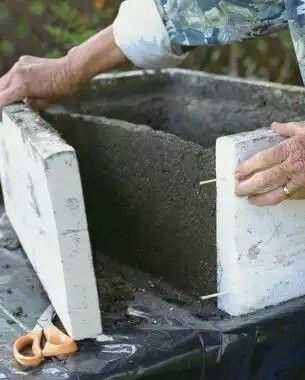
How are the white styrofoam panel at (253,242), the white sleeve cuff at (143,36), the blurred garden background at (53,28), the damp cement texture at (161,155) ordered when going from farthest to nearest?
the blurred garden background at (53,28)
the white sleeve cuff at (143,36)
the damp cement texture at (161,155)
the white styrofoam panel at (253,242)

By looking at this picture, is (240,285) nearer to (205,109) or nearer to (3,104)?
(3,104)

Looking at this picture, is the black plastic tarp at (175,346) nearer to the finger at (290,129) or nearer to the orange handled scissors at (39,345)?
the orange handled scissors at (39,345)

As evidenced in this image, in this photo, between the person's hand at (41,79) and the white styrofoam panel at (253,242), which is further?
the person's hand at (41,79)

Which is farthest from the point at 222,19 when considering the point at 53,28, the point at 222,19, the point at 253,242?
the point at 53,28

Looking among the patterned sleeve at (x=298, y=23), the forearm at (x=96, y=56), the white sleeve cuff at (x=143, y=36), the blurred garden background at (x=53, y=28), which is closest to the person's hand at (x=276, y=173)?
the patterned sleeve at (x=298, y=23)

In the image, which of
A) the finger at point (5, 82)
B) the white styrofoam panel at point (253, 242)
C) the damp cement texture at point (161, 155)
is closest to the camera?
the white styrofoam panel at point (253, 242)

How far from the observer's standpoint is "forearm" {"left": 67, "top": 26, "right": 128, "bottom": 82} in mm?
1708

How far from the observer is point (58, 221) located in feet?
3.90

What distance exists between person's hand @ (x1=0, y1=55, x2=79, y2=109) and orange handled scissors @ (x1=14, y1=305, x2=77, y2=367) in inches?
23.2

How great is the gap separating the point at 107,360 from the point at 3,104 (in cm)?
64

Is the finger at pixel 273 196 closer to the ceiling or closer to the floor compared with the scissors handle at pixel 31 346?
closer to the ceiling

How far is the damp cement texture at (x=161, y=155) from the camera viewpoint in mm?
1426

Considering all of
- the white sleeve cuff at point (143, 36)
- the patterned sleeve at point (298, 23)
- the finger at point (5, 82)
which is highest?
the patterned sleeve at point (298, 23)

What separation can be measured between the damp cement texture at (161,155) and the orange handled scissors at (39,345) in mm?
292
